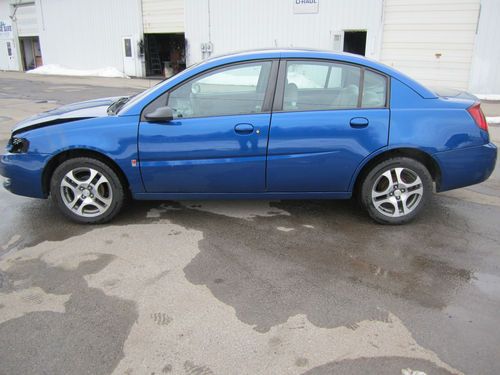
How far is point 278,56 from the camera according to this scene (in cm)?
411

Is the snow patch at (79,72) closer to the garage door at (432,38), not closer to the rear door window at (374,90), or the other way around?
the garage door at (432,38)

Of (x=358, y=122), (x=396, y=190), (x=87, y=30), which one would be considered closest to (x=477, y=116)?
(x=396, y=190)

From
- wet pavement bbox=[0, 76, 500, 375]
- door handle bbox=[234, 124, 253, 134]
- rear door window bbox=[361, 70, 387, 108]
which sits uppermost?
rear door window bbox=[361, 70, 387, 108]

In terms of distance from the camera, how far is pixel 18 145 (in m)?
4.17

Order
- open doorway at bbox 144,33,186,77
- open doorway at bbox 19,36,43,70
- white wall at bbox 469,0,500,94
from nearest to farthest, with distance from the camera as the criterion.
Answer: white wall at bbox 469,0,500,94
open doorway at bbox 144,33,186,77
open doorway at bbox 19,36,43,70

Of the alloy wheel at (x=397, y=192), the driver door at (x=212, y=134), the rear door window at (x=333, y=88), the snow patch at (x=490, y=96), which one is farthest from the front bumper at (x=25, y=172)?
→ the snow patch at (x=490, y=96)

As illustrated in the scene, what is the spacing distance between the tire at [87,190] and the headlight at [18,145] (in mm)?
354

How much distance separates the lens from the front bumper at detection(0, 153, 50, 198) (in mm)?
4113

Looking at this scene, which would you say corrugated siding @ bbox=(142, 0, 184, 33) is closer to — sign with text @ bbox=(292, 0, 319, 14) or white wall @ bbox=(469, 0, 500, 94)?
sign with text @ bbox=(292, 0, 319, 14)

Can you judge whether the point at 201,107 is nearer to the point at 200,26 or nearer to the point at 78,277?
the point at 78,277

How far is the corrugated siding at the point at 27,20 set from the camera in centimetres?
2772

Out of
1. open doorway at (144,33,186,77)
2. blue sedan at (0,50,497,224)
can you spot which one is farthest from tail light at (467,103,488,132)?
open doorway at (144,33,186,77)

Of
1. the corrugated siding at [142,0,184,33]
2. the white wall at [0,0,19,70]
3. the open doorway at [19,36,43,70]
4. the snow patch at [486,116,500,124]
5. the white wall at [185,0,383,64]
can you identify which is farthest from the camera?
the open doorway at [19,36,43,70]

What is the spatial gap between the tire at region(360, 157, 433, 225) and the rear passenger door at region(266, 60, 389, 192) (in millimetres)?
237
